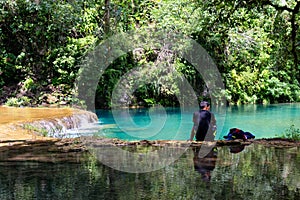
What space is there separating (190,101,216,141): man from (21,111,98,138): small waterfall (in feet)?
18.4

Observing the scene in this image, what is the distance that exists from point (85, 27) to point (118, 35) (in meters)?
2.87

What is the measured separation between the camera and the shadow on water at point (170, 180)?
5152 mm

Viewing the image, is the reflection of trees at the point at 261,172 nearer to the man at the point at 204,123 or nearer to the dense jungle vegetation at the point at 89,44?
the man at the point at 204,123

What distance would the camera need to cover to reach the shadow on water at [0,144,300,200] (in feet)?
16.9

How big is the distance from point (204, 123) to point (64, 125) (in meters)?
8.49

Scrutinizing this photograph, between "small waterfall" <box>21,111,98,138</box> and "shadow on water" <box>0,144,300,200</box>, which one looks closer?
"shadow on water" <box>0,144,300,200</box>

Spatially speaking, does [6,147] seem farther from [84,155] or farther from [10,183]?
[10,183]

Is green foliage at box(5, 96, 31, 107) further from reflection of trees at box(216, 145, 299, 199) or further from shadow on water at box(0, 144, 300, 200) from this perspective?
reflection of trees at box(216, 145, 299, 199)

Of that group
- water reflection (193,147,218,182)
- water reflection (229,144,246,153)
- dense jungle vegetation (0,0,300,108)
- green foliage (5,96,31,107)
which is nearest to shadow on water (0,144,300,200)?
water reflection (193,147,218,182)

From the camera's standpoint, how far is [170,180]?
5.92 m

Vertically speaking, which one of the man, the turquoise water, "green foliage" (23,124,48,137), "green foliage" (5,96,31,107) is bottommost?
the turquoise water

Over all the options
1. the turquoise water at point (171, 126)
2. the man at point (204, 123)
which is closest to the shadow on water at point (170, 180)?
the man at point (204, 123)

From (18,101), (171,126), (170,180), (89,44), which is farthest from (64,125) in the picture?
(89,44)

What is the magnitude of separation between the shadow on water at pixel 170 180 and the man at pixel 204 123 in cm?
161
